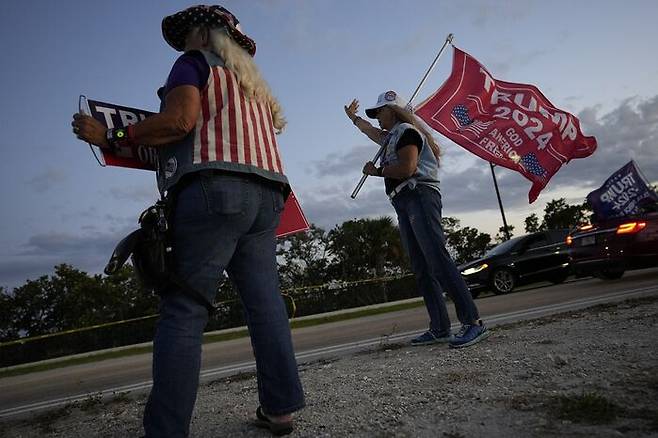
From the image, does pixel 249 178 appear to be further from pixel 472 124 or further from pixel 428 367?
pixel 472 124

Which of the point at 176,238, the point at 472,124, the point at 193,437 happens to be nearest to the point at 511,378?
the point at 193,437

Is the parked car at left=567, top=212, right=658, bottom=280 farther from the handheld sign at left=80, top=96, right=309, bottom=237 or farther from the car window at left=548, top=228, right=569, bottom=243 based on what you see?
the handheld sign at left=80, top=96, right=309, bottom=237

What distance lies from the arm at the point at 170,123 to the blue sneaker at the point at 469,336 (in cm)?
257

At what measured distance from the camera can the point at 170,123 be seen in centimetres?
198

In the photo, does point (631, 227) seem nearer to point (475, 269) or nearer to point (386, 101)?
point (475, 269)

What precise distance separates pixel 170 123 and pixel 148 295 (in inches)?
1211

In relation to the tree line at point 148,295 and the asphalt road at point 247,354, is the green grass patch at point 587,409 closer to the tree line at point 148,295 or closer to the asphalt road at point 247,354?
the asphalt road at point 247,354

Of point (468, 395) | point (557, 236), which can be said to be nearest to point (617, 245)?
point (557, 236)

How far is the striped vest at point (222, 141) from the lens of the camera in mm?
2053

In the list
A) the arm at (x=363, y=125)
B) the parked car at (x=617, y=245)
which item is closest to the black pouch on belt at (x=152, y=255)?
the arm at (x=363, y=125)

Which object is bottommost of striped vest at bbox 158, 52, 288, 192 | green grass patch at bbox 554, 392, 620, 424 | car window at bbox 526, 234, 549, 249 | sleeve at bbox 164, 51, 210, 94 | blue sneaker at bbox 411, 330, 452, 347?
green grass patch at bbox 554, 392, 620, 424

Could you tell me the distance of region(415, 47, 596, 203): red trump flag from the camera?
648 centimetres

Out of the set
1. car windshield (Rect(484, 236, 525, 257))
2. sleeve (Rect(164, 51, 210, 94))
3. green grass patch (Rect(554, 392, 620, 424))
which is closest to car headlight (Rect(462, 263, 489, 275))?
car windshield (Rect(484, 236, 525, 257))

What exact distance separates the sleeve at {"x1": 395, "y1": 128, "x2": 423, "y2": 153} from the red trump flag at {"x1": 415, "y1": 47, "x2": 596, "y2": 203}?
8.41 feet
